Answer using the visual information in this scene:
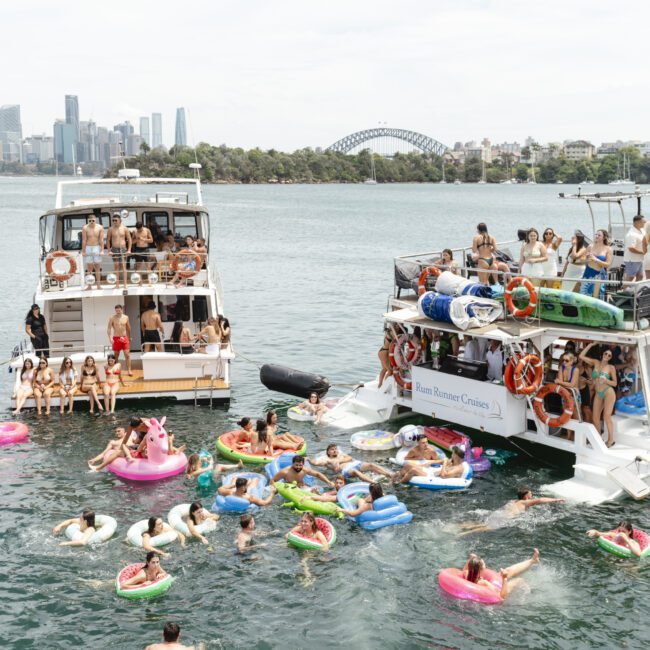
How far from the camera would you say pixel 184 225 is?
26.7 metres

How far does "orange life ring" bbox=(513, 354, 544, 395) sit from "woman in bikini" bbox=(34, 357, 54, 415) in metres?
12.0

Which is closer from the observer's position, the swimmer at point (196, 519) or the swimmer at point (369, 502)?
the swimmer at point (196, 519)

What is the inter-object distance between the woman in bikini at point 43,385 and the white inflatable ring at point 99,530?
7.34 meters

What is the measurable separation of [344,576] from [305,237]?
69403 mm

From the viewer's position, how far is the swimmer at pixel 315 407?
2250 centimetres

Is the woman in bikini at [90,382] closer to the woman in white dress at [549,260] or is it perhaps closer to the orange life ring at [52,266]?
the orange life ring at [52,266]

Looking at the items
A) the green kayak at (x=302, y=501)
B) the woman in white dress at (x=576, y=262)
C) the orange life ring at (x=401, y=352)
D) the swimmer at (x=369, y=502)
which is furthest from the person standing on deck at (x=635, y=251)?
the green kayak at (x=302, y=501)

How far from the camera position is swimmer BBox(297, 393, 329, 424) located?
22.5m

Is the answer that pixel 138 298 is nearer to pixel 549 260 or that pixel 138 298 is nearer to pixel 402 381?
pixel 402 381

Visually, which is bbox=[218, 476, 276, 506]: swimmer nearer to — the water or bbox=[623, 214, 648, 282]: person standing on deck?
the water

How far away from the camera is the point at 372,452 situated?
2006 cm

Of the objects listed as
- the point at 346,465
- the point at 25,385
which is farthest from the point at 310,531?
the point at 25,385

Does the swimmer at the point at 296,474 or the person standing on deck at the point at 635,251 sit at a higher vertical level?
the person standing on deck at the point at 635,251

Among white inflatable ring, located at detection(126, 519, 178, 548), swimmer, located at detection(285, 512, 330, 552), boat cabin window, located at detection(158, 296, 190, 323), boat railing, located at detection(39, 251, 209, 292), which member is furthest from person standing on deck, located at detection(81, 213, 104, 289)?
swimmer, located at detection(285, 512, 330, 552)
